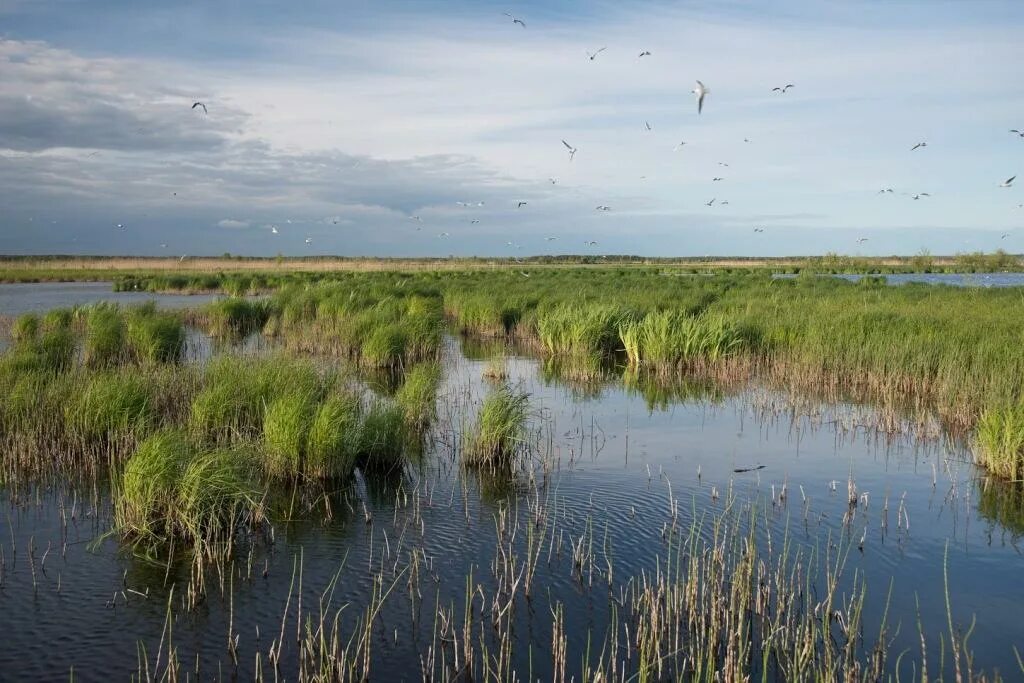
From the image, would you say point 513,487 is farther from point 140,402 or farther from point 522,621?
point 140,402

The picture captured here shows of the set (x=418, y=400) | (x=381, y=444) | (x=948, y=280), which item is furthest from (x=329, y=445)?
(x=948, y=280)

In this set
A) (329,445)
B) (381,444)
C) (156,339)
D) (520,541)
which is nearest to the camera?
(520,541)

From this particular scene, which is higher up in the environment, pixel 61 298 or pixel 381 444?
pixel 61 298

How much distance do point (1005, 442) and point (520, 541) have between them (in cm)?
614

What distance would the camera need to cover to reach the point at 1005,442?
375 inches

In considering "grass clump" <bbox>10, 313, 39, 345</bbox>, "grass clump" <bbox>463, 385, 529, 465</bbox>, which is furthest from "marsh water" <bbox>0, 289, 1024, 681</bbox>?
"grass clump" <bbox>10, 313, 39, 345</bbox>

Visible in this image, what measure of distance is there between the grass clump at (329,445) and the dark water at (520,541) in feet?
1.06

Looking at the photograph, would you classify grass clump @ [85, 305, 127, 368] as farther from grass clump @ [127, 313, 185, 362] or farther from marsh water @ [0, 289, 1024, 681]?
marsh water @ [0, 289, 1024, 681]

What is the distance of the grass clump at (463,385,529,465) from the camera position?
404 inches

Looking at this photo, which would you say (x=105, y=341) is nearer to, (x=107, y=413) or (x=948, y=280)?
(x=107, y=413)

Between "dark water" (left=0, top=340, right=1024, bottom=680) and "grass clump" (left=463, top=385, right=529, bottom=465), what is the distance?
359 mm

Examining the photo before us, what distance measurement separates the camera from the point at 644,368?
61.1ft

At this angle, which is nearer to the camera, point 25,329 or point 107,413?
point 107,413

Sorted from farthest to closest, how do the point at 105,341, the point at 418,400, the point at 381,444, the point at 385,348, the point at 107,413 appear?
the point at 385,348 → the point at 105,341 → the point at 418,400 → the point at 107,413 → the point at 381,444
